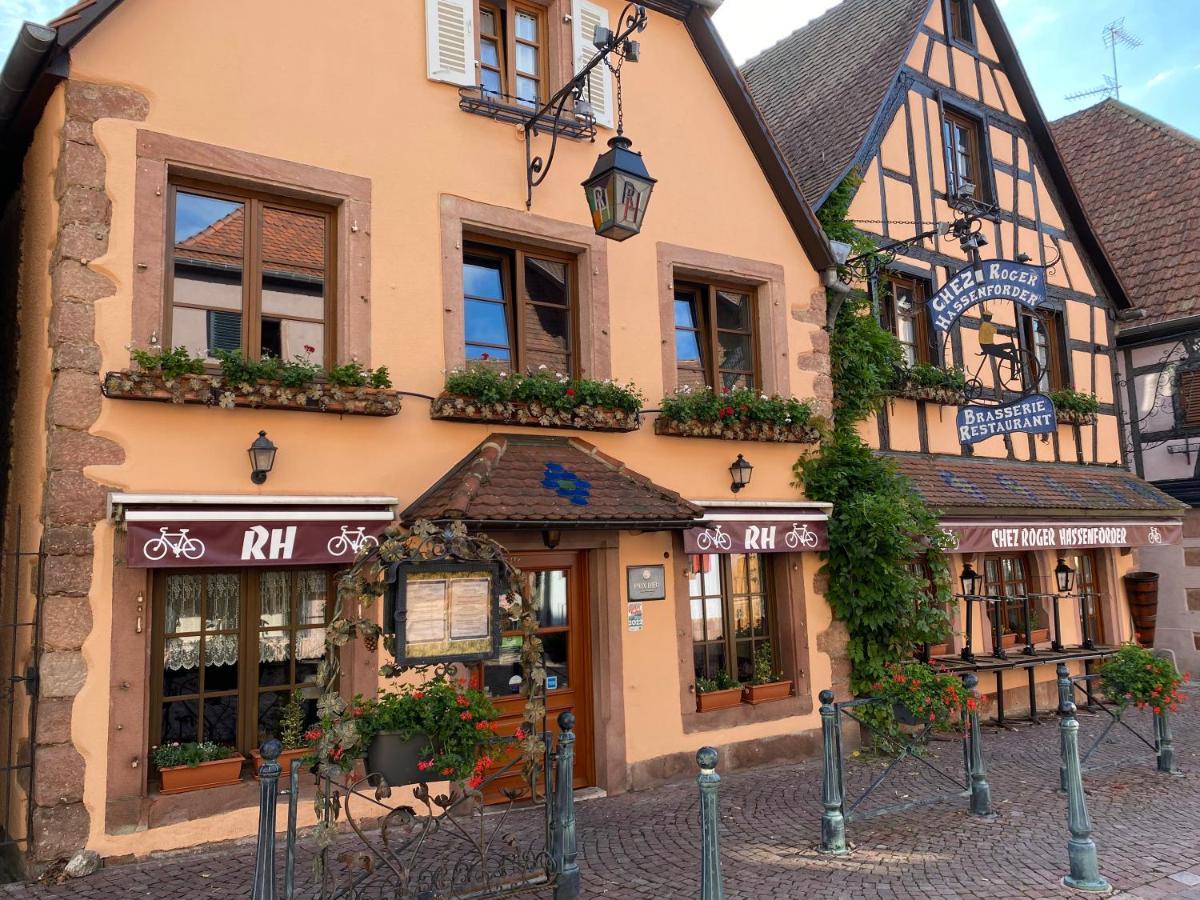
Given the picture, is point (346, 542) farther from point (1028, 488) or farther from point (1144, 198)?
point (1144, 198)

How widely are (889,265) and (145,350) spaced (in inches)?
321

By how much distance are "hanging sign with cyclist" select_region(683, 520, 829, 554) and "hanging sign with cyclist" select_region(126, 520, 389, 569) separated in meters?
2.87

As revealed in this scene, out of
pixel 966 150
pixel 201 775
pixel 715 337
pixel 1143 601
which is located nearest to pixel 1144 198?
pixel 966 150

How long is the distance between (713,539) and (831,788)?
2547mm

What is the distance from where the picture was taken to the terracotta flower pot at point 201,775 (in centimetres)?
595

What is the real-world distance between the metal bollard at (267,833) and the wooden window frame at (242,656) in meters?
2.13

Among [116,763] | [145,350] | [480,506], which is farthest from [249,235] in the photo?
[116,763]

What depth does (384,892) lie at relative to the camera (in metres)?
5.24

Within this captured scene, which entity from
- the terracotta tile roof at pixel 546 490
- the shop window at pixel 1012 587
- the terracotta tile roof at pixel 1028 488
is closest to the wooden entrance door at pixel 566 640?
the terracotta tile roof at pixel 546 490

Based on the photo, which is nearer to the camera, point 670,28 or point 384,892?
point 384,892

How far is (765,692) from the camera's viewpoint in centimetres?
878

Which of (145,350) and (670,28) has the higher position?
(670,28)

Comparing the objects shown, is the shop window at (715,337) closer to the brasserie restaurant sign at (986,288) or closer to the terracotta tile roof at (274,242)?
the brasserie restaurant sign at (986,288)

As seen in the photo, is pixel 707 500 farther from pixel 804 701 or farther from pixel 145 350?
pixel 145 350
